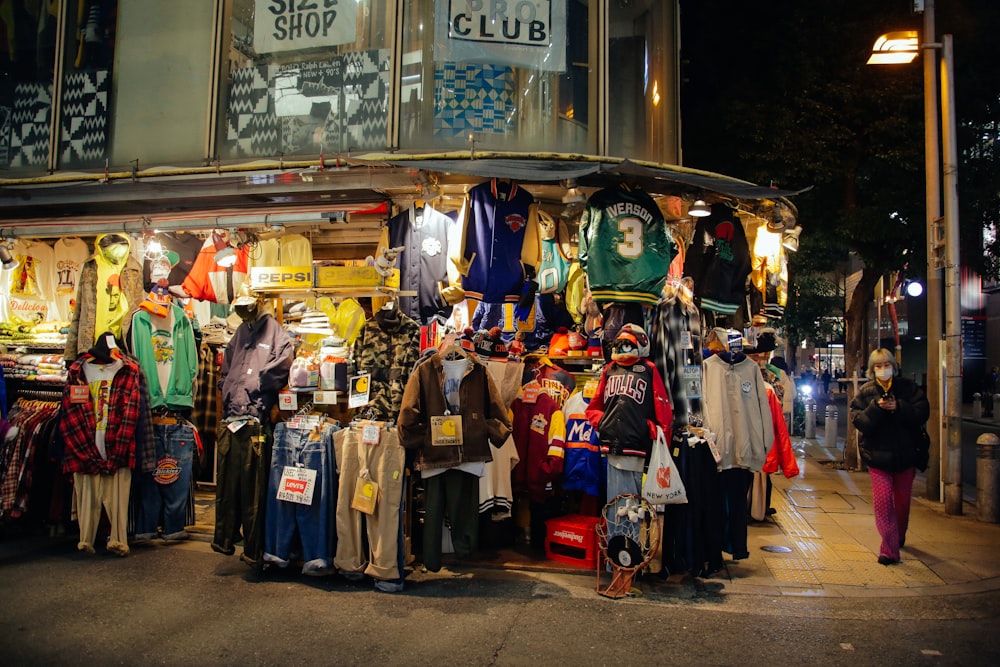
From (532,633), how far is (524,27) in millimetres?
6620

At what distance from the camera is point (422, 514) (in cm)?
731

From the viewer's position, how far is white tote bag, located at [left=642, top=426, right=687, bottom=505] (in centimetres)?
632

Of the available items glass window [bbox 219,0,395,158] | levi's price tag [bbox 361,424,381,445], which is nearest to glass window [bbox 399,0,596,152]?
glass window [bbox 219,0,395,158]

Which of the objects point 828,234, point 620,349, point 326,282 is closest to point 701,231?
point 620,349

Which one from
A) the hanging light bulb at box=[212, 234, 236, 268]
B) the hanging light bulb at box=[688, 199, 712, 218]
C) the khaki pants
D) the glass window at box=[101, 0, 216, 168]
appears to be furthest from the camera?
the glass window at box=[101, 0, 216, 168]

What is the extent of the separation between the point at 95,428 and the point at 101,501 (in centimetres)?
78

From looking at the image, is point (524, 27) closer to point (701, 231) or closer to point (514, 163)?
point (514, 163)

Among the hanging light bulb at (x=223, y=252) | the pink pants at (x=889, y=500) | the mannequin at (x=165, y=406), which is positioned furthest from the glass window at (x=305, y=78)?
the pink pants at (x=889, y=500)

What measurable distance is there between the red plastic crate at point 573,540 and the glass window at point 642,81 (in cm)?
457

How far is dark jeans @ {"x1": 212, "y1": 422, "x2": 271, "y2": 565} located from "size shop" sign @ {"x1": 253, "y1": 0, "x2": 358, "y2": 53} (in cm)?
494

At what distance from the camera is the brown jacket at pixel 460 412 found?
635 cm

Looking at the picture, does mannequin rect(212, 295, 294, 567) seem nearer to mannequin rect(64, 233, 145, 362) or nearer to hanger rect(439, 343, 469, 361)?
hanger rect(439, 343, 469, 361)

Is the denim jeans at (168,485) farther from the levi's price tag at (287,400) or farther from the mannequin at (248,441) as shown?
the levi's price tag at (287,400)

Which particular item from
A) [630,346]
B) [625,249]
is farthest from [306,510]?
[625,249]
